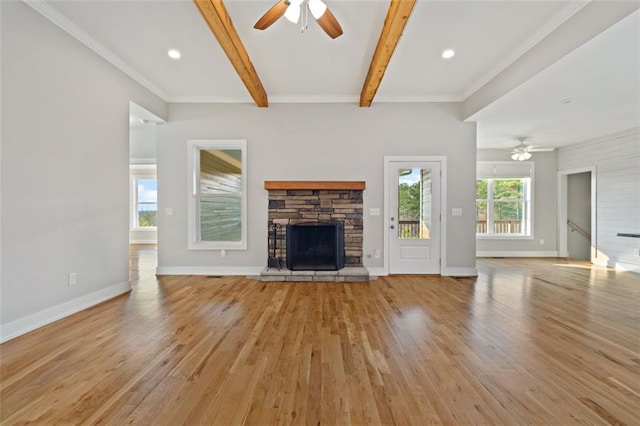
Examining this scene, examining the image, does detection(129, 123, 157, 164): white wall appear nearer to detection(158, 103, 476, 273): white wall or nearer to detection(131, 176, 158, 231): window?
detection(131, 176, 158, 231): window

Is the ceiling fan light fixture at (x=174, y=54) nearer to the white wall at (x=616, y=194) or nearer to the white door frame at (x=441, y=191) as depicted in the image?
the white door frame at (x=441, y=191)

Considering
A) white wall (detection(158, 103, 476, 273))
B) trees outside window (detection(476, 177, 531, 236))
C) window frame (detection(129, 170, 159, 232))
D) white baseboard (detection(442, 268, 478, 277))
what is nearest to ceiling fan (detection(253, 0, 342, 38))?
white wall (detection(158, 103, 476, 273))

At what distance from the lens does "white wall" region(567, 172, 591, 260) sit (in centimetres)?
665

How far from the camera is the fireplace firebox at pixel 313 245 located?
4.45 metres

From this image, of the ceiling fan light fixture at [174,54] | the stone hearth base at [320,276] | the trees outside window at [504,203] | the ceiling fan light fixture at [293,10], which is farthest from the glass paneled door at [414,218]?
the ceiling fan light fixture at [174,54]

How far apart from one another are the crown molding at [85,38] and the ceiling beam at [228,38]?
1.55 meters

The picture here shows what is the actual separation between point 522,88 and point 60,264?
5.71m

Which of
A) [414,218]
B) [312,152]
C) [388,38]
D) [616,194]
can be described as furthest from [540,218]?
[388,38]

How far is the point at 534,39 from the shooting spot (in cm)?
296

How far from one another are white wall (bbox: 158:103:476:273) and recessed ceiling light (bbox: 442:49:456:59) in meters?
1.22

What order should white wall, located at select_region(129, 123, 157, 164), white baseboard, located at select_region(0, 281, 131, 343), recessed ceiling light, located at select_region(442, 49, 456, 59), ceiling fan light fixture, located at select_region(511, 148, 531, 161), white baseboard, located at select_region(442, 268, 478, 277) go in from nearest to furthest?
white baseboard, located at select_region(0, 281, 131, 343)
recessed ceiling light, located at select_region(442, 49, 456, 59)
white baseboard, located at select_region(442, 268, 478, 277)
ceiling fan light fixture, located at select_region(511, 148, 531, 161)
white wall, located at select_region(129, 123, 157, 164)

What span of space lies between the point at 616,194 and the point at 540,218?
1469mm

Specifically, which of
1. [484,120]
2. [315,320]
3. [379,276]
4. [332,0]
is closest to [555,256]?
[484,120]

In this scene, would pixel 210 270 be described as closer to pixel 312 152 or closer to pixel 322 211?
pixel 322 211
